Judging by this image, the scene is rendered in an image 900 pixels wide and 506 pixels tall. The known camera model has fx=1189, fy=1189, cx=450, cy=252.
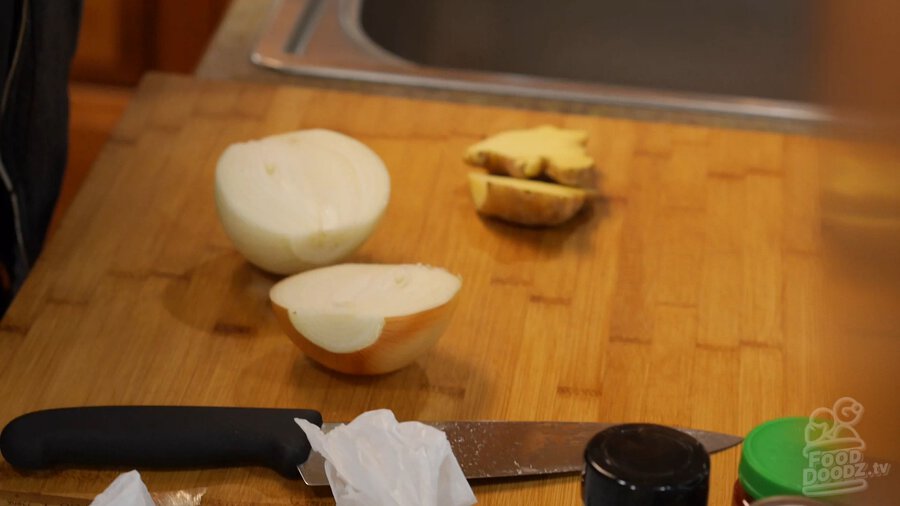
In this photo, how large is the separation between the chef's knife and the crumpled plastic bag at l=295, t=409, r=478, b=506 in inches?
1.5

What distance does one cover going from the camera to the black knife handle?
2.47 ft

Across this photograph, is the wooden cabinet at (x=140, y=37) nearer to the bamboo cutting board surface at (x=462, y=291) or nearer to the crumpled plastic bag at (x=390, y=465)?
the bamboo cutting board surface at (x=462, y=291)

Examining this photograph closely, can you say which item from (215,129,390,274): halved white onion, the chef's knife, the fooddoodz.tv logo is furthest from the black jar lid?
(215,129,390,274): halved white onion

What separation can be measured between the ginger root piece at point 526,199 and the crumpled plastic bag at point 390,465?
0.33 metres

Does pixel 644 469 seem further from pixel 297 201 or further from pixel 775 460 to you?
pixel 297 201

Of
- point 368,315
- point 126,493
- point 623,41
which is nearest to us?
point 126,493

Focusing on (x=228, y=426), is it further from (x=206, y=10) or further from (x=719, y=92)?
(x=206, y=10)

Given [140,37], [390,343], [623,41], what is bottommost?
[140,37]

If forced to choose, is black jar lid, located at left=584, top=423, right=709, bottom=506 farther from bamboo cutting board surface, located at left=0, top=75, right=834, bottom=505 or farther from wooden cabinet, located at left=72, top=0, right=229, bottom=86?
wooden cabinet, located at left=72, top=0, right=229, bottom=86

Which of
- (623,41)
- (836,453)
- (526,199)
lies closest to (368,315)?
(526,199)

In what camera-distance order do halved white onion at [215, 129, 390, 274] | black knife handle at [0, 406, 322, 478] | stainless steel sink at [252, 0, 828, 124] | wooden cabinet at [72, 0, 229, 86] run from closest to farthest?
1. black knife handle at [0, 406, 322, 478]
2. halved white onion at [215, 129, 390, 274]
3. stainless steel sink at [252, 0, 828, 124]
4. wooden cabinet at [72, 0, 229, 86]

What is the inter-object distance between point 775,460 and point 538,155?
1.46 ft

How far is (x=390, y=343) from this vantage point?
0.83 meters

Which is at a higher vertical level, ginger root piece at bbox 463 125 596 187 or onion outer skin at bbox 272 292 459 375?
ginger root piece at bbox 463 125 596 187
